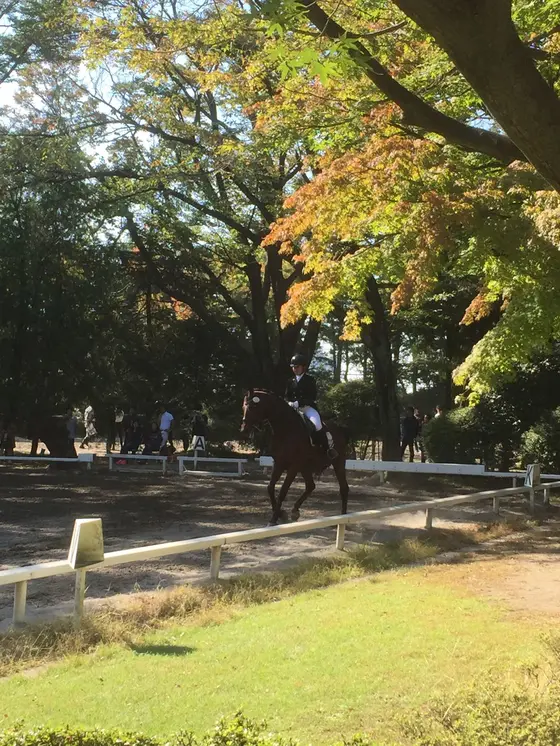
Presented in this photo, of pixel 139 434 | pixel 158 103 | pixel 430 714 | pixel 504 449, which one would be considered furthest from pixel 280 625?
pixel 139 434

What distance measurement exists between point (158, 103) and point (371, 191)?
486 inches

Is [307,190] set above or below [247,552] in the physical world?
above

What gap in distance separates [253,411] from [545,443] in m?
10.8

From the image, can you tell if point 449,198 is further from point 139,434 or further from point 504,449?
point 139,434

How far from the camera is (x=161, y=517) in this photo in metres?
12.9

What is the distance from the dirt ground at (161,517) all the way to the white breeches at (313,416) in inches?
75.2

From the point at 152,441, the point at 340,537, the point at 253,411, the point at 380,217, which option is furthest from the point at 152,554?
the point at 152,441

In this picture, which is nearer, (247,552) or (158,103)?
(247,552)

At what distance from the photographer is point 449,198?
10.3m

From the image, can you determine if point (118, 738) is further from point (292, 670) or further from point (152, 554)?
point (152, 554)

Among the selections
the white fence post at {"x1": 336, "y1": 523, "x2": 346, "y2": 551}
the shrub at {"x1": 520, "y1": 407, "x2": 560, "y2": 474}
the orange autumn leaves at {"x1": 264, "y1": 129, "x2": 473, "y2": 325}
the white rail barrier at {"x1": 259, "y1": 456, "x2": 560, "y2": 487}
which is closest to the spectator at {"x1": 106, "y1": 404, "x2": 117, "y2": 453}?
the white rail barrier at {"x1": 259, "y1": 456, "x2": 560, "y2": 487}

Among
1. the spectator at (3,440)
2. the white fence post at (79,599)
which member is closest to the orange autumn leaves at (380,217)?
the white fence post at (79,599)

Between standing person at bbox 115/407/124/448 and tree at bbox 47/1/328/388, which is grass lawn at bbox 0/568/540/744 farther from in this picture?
standing person at bbox 115/407/124/448

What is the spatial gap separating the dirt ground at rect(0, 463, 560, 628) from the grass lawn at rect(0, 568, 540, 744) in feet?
5.23
